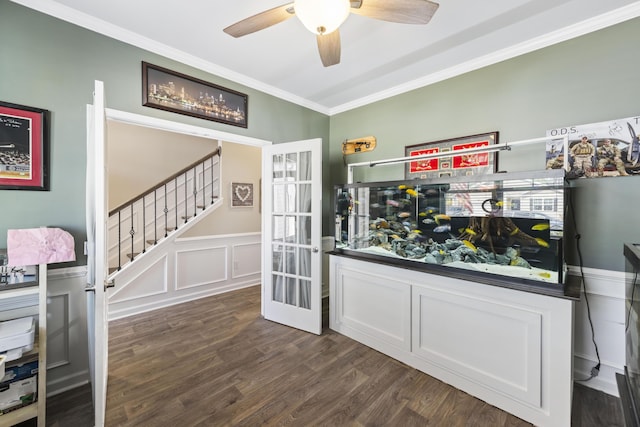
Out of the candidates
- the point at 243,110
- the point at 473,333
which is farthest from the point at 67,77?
the point at 473,333

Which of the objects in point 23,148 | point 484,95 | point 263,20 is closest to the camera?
point 263,20

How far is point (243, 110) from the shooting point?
9.19 feet

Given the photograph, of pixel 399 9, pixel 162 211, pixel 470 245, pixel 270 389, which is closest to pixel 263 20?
pixel 399 9

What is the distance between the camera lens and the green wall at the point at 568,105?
1.80 m

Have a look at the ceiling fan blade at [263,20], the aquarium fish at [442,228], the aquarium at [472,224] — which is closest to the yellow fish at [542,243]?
the aquarium at [472,224]

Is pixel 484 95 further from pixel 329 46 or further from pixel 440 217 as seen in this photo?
pixel 329 46

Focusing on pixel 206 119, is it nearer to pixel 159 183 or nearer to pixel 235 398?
pixel 159 183

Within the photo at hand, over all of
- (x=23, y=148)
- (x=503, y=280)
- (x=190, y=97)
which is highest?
(x=190, y=97)

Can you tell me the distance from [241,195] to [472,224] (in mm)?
3596

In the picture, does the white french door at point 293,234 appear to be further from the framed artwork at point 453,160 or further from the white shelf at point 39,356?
the white shelf at point 39,356

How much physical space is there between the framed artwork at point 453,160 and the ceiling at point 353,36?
675 mm

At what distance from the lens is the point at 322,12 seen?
124 cm

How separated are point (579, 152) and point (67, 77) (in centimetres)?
386

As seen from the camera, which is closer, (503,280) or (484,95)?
(503,280)
